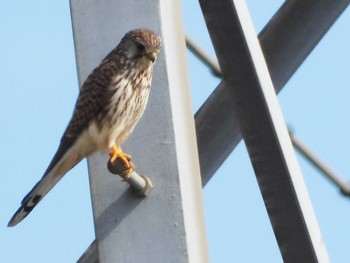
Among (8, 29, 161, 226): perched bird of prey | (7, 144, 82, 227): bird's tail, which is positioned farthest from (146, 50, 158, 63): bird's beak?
(7, 144, 82, 227): bird's tail

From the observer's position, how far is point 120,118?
→ 3574mm

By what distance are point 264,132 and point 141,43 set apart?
2.43 feet

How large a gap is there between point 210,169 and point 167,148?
116 centimetres

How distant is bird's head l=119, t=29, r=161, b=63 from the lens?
7.84 ft

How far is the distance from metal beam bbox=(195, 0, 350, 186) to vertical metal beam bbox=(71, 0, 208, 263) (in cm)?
87

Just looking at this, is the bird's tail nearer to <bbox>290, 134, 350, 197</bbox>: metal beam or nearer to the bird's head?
the bird's head

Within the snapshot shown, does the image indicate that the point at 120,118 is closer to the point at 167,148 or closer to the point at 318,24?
the point at 318,24

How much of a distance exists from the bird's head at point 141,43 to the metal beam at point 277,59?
0.31 meters

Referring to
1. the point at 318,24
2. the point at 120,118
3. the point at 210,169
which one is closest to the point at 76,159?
the point at 120,118

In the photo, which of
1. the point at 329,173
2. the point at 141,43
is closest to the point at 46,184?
the point at 141,43

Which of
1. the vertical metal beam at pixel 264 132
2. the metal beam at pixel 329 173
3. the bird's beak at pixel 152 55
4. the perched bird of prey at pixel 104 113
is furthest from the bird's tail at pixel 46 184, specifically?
the vertical metal beam at pixel 264 132

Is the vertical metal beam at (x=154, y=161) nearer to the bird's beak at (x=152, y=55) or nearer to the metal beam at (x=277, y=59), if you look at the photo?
the bird's beak at (x=152, y=55)

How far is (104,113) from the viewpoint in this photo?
3650mm

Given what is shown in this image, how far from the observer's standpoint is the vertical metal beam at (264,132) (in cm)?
222
